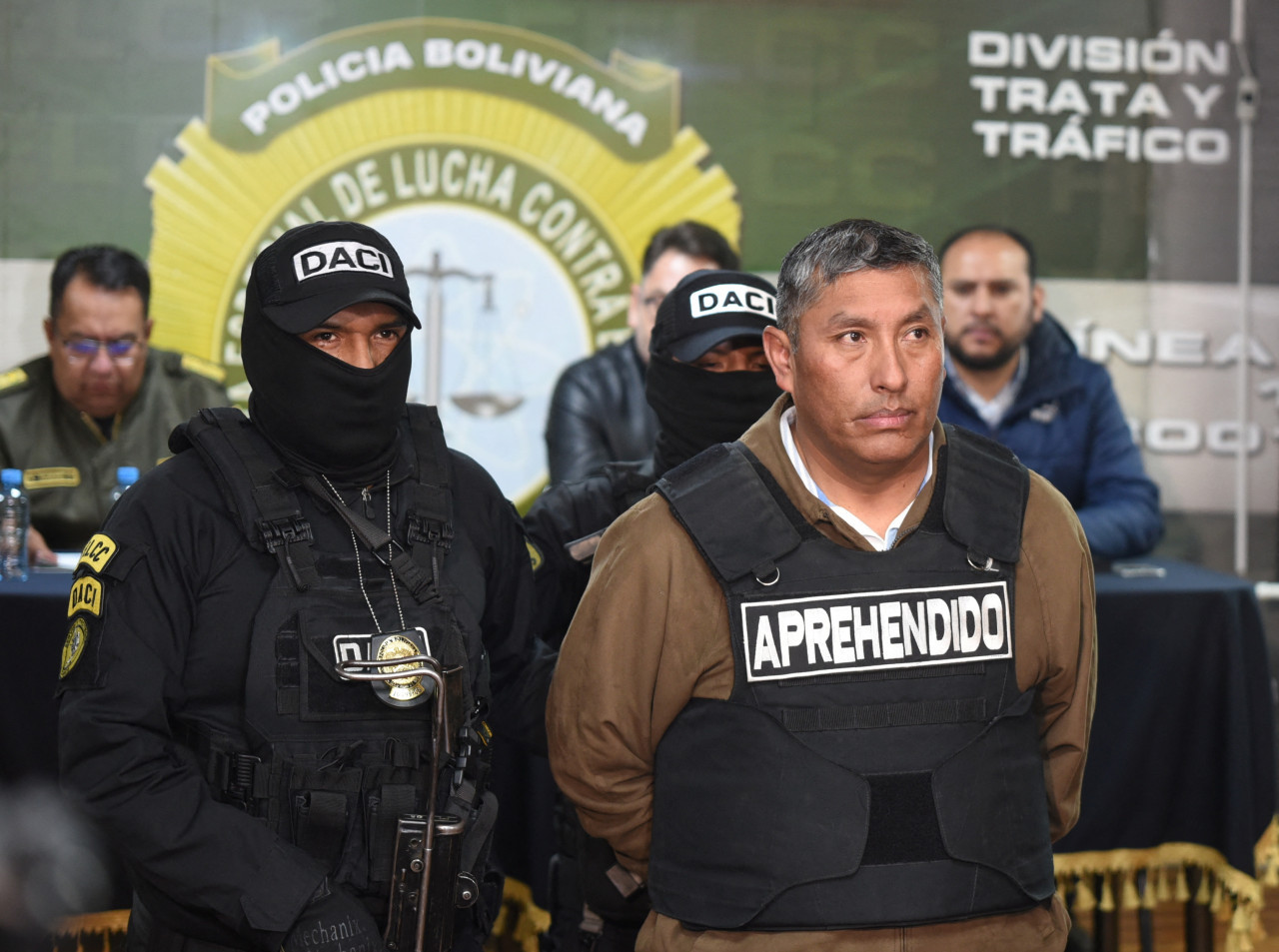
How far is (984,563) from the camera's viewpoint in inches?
63.7

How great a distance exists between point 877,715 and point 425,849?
1.91 ft

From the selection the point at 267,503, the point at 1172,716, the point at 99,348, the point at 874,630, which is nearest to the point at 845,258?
the point at 874,630

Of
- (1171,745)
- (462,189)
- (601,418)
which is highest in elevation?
(462,189)

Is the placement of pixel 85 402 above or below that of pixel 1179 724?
above

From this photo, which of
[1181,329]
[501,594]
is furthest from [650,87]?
[501,594]

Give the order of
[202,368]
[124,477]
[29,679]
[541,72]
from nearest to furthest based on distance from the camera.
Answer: [29,679] < [124,477] < [202,368] < [541,72]

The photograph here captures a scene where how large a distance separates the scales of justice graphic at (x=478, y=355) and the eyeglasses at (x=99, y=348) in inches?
35.5

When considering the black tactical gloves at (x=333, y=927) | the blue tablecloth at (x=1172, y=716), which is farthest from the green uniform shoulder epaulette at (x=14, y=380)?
the blue tablecloth at (x=1172, y=716)

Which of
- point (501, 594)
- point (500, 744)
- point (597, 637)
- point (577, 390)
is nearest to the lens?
point (597, 637)

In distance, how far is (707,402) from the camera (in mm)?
2242

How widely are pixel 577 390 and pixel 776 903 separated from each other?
7.88 ft

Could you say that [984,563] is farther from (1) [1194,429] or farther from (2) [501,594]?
(1) [1194,429]

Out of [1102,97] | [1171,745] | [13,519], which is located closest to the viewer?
[1171,745]

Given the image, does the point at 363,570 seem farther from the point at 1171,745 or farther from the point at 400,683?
the point at 1171,745
